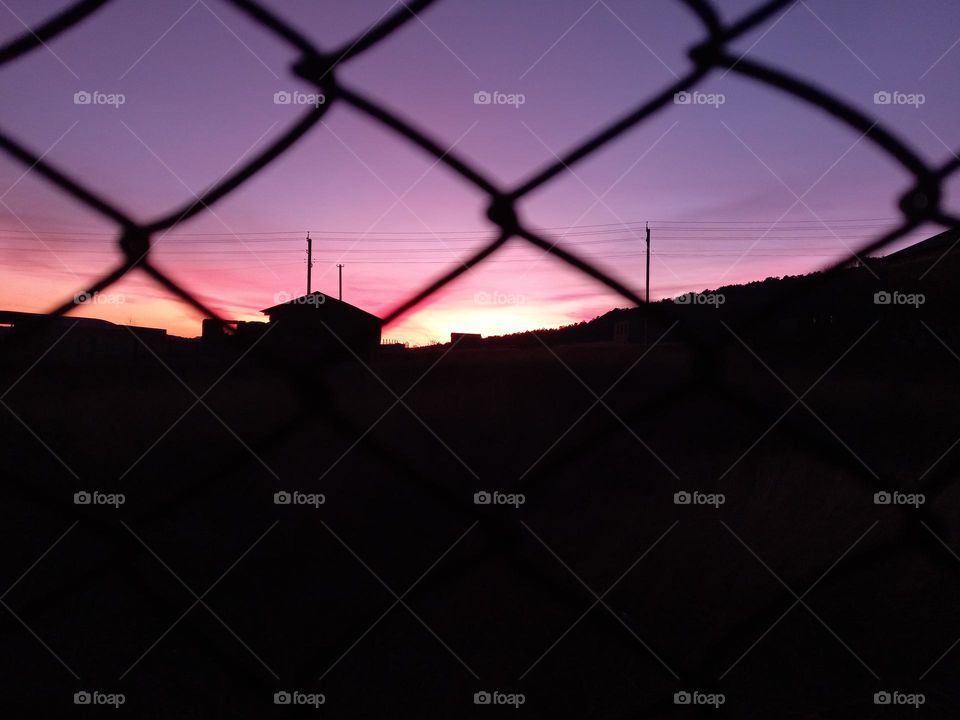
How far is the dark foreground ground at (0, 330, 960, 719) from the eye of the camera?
28.5 inches

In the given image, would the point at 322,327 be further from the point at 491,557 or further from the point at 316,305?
the point at 491,557

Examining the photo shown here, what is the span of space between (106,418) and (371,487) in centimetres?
311

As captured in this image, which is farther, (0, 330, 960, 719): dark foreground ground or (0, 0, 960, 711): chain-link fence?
Result: (0, 330, 960, 719): dark foreground ground

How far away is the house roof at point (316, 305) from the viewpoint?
0.65 metres

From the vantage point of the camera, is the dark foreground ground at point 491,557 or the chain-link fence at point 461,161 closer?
the chain-link fence at point 461,161

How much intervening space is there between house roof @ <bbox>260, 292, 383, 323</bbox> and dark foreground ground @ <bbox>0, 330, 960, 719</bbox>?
0.07m

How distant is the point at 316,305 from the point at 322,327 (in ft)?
0.11

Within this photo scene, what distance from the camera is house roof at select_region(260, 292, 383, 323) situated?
648 mm

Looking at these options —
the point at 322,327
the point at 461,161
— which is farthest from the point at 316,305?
the point at 461,161

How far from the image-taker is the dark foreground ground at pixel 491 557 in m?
0.72

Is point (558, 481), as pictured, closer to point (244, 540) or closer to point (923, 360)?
point (244, 540)

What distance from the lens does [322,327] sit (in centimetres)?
65

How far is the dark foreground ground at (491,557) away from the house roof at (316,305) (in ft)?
0.24

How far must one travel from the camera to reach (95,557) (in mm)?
3707
